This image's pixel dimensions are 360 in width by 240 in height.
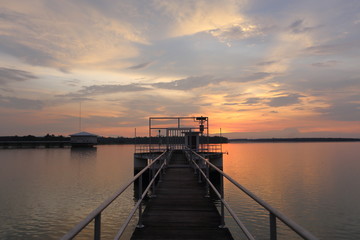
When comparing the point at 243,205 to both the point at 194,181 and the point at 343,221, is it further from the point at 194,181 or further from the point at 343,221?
the point at 194,181

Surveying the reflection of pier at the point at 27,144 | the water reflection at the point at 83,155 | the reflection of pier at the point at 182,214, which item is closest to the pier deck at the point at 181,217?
the reflection of pier at the point at 182,214

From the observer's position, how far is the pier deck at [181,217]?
526 centimetres

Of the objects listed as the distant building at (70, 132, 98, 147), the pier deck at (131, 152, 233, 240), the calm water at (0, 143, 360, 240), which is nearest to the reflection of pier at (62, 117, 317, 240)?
the pier deck at (131, 152, 233, 240)

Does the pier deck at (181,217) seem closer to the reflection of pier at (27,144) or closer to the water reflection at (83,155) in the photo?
the water reflection at (83,155)

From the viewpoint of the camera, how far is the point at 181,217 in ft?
20.8

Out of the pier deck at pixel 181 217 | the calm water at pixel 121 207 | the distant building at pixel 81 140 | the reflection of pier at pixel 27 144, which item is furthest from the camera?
the reflection of pier at pixel 27 144

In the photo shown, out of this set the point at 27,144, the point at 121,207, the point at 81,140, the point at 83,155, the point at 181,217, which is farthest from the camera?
the point at 27,144

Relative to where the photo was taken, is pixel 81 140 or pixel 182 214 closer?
pixel 182 214

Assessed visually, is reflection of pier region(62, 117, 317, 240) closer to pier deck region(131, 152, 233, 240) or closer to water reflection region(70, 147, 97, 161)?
pier deck region(131, 152, 233, 240)

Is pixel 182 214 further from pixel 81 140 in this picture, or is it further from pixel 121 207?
pixel 81 140

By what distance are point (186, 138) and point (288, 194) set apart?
11.5 m

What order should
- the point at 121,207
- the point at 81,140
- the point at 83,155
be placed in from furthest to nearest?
the point at 81,140 → the point at 83,155 → the point at 121,207

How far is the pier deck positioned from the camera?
5258 mm

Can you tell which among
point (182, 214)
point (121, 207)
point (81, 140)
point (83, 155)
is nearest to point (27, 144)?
point (81, 140)
